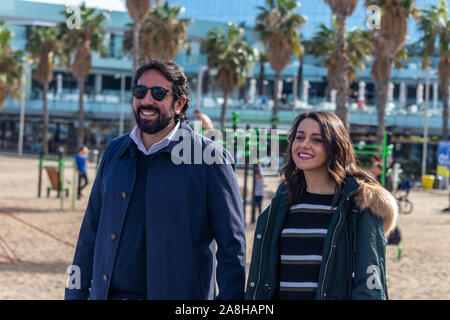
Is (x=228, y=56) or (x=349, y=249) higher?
(x=228, y=56)

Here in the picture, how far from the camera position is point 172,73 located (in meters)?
3.33

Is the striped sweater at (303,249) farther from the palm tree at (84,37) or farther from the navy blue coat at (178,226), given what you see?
the palm tree at (84,37)

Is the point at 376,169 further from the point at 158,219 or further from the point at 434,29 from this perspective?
the point at 434,29

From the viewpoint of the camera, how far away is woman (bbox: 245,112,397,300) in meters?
2.92

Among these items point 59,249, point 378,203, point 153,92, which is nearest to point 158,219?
point 153,92

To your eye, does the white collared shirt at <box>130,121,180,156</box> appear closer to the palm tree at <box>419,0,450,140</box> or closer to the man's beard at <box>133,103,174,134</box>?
the man's beard at <box>133,103,174,134</box>

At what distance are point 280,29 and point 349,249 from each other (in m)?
32.6

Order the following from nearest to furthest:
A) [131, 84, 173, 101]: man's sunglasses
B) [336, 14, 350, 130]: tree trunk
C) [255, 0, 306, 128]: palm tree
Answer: [131, 84, 173, 101]: man's sunglasses
[336, 14, 350, 130]: tree trunk
[255, 0, 306, 128]: palm tree

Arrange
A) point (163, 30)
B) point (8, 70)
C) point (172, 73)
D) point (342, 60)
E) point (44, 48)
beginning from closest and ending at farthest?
point (172, 73) → point (342, 60) → point (163, 30) → point (8, 70) → point (44, 48)

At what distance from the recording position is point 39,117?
56.8 meters

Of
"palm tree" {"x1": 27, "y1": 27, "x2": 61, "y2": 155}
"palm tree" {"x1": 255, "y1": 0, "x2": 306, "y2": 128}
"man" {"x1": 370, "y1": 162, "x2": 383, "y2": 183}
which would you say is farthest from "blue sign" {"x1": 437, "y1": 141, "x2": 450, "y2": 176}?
"palm tree" {"x1": 27, "y1": 27, "x2": 61, "y2": 155}

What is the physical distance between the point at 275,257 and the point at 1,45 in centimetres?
3213

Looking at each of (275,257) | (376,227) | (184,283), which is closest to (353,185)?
(376,227)
